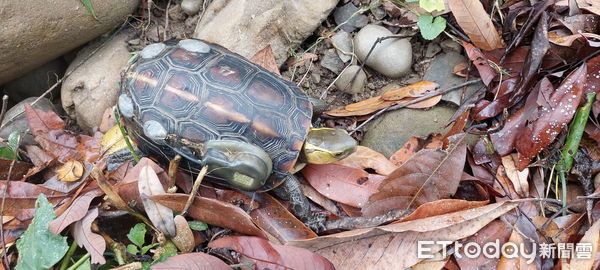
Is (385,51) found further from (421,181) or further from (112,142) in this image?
(112,142)

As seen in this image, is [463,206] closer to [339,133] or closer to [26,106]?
[339,133]

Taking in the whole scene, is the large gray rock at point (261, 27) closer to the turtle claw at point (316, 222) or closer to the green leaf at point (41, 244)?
the turtle claw at point (316, 222)

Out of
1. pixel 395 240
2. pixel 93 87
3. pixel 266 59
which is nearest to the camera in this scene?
pixel 395 240

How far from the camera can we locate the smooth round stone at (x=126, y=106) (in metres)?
2.21

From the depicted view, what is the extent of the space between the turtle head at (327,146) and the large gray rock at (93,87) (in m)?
1.21

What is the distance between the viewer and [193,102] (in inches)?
84.3

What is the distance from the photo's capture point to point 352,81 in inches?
103

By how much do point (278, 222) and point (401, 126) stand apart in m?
0.76

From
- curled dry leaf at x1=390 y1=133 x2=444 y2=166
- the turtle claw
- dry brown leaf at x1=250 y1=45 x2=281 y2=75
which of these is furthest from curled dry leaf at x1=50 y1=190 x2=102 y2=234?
curled dry leaf at x1=390 y1=133 x2=444 y2=166

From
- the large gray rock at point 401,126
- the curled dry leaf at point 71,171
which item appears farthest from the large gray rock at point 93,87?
the large gray rock at point 401,126

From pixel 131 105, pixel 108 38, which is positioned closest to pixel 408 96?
pixel 131 105

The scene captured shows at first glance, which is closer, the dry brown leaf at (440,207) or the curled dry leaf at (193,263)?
the curled dry leaf at (193,263)

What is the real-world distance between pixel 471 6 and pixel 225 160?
51.9 inches

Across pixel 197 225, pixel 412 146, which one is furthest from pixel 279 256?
pixel 412 146
